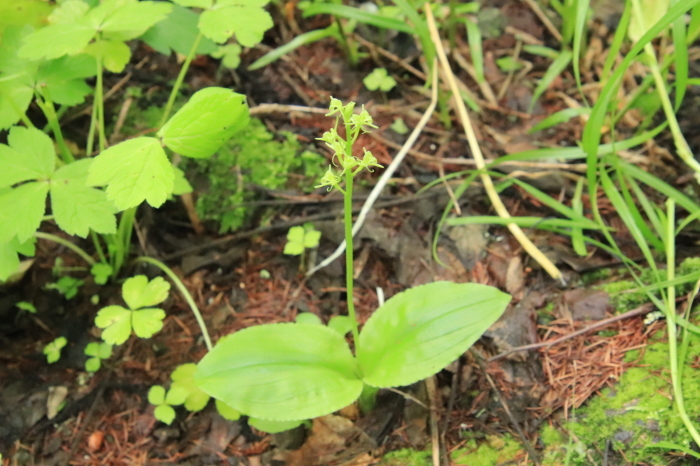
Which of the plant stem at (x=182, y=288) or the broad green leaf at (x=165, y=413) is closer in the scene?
the broad green leaf at (x=165, y=413)

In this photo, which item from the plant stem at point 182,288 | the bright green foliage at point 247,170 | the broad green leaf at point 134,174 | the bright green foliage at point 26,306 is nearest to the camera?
the broad green leaf at point 134,174

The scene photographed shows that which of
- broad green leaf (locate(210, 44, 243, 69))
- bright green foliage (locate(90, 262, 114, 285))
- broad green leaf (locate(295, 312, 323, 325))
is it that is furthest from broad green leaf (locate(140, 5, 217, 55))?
broad green leaf (locate(295, 312, 323, 325))

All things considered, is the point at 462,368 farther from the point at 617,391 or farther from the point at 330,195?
the point at 330,195

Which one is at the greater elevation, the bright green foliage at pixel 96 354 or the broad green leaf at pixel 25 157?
the broad green leaf at pixel 25 157

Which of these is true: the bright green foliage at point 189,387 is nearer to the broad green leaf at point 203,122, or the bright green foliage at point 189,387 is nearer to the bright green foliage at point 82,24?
the broad green leaf at point 203,122

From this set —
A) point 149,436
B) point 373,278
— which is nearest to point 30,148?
point 149,436

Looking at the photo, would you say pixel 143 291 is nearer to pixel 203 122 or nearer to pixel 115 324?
pixel 115 324

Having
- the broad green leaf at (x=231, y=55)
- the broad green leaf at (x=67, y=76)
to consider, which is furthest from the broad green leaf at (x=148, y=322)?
the broad green leaf at (x=231, y=55)
